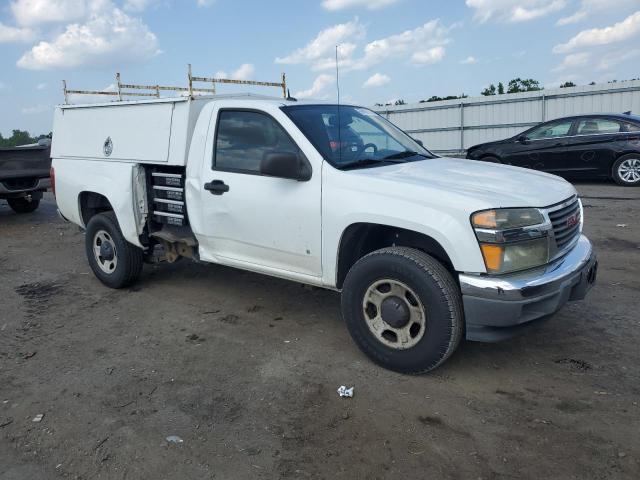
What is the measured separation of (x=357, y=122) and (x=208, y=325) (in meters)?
2.15

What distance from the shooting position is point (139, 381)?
3.81 m

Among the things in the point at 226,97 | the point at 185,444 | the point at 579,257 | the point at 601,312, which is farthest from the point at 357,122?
the point at 185,444

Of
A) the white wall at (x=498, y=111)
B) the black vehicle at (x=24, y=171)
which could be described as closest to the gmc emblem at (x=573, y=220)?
the black vehicle at (x=24, y=171)

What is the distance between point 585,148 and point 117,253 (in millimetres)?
9701

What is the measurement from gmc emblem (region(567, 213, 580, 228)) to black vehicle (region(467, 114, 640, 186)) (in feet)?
26.8

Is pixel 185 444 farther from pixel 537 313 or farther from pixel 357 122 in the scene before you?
pixel 357 122

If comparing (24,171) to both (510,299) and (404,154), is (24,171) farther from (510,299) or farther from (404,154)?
(510,299)

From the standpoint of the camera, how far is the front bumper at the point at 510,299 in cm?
328

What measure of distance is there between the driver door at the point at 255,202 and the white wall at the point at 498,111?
48.1 ft

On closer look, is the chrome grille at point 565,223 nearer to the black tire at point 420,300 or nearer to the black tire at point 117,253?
the black tire at point 420,300

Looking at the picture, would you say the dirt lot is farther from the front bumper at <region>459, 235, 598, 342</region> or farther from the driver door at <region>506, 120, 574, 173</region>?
the driver door at <region>506, 120, 574, 173</region>

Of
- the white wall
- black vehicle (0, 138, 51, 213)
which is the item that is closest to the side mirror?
black vehicle (0, 138, 51, 213)

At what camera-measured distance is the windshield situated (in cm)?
418

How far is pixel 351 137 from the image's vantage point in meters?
4.43
